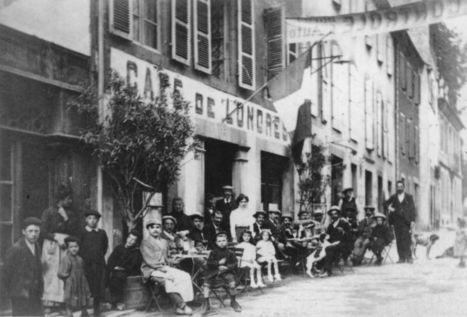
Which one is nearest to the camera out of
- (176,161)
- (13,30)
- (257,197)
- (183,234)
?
(13,30)

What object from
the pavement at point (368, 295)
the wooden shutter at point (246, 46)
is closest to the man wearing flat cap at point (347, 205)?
the pavement at point (368, 295)

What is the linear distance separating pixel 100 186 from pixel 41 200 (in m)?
0.89

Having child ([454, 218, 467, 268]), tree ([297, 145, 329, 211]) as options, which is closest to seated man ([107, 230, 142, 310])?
child ([454, 218, 467, 268])

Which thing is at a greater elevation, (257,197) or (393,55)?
(393,55)

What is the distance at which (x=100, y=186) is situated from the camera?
8.93 meters

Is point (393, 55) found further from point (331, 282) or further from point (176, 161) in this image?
point (176, 161)

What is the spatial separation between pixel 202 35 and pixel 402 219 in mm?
5720

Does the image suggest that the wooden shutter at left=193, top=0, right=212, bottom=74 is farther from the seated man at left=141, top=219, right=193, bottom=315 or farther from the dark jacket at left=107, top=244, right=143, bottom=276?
the dark jacket at left=107, top=244, right=143, bottom=276

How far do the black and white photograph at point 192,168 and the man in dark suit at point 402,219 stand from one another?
0.03 m

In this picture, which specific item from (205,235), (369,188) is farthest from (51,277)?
(369,188)

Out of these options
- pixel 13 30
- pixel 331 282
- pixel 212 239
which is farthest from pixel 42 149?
pixel 331 282

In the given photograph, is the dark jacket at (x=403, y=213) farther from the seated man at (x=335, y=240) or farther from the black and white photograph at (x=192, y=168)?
the seated man at (x=335, y=240)

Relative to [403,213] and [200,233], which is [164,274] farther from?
[403,213]

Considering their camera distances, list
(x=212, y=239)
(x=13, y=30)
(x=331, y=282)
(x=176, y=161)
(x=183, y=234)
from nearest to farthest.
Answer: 1. (x=13, y=30)
2. (x=176, y=161)
3. (x=183, y=234)
4. (x=212, y=239)
5. (x=331, y=282)
